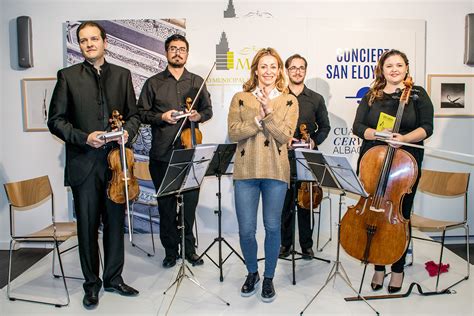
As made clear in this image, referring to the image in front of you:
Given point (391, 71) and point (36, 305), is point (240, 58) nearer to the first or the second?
point (391, 71)

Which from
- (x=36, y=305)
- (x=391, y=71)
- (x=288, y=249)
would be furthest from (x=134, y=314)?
(x=391, y=71)

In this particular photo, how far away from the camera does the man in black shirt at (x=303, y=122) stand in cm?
380

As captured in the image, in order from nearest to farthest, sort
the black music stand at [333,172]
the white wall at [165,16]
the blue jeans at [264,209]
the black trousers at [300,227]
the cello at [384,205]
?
the black music stand at [333,172] → the cello at [384,205] → the blue jeans at [264,209] → the black trousers at [300,227] → the white wall at [165,16]

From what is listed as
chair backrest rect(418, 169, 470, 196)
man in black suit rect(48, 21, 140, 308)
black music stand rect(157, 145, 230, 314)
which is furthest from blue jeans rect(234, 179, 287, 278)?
chair backrest rect(418, 169, 470, 196)

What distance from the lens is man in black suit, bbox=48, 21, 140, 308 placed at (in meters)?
2.90

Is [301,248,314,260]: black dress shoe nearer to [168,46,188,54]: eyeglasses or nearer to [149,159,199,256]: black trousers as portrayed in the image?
[149,159,199,256]: black trousers

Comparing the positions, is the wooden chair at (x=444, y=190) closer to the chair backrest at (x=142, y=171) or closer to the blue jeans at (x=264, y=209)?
the blue jeans at (x=264, y=209)

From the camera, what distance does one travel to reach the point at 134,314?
115 inches

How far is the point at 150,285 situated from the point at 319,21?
3.08m

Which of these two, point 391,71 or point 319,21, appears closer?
point 391,71

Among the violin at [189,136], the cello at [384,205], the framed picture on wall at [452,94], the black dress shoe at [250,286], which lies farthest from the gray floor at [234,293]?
the framed picture on wall at [452,94]

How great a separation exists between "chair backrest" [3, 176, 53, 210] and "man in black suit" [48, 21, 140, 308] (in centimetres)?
52

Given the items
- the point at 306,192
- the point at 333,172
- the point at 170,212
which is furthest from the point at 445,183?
the point at 170,212

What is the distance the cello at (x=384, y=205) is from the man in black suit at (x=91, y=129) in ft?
5.34
